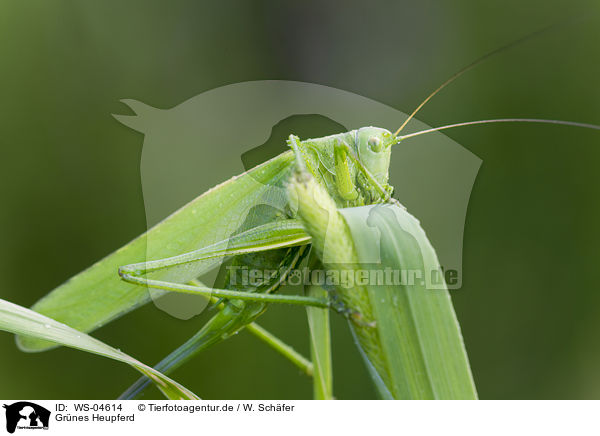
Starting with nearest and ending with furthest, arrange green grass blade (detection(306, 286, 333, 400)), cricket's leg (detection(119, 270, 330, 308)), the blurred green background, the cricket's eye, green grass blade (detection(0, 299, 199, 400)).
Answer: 1. green grass blade (detection(0, 299, 199, 400))
2. cricket's leg (detection(119, 270, 330, 308))
3. green grass blade (detection(306, 286, 333, 400))
4. the cricket's eye
5. the blurred green background

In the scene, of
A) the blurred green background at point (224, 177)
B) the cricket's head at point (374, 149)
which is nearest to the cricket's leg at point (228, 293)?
the cricket's head at point (374, 149)

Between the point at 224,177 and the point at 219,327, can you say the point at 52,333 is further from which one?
the point at 224,177

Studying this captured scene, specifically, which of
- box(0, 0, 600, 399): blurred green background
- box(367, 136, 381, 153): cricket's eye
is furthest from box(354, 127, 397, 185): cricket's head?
box(0, 0, 600, 399): blurred green background

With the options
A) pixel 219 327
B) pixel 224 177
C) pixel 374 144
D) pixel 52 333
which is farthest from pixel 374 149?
pixel 224 177

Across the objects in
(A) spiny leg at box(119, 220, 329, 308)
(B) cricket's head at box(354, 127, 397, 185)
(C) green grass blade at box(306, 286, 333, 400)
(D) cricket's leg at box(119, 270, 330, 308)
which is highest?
(B) cricket's head at box(354, 127, 397, 185)

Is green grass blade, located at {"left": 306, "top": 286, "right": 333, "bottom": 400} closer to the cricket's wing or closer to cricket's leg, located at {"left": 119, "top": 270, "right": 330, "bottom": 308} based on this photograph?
cricket's leg, located at {"left": 119, "top": 270, "right": 330, "bottom": 308}

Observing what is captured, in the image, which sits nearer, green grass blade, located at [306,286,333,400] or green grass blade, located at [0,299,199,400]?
green grass blade, located at [0,299,199,400]
